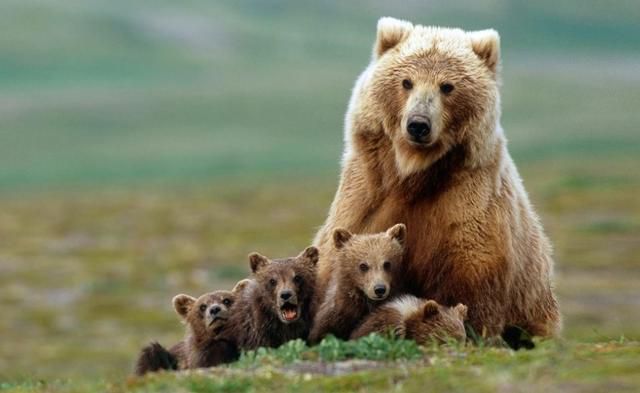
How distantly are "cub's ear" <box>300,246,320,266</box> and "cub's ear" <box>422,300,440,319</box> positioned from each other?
1634 mm

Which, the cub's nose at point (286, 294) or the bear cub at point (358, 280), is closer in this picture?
the bear cub at point (358, 280)

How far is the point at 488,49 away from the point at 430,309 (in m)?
2.64

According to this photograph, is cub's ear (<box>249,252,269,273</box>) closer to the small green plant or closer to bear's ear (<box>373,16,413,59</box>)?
the small green plant

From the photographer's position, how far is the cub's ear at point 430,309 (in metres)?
10.7

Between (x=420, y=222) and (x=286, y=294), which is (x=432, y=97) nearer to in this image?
(x=420, y=222)

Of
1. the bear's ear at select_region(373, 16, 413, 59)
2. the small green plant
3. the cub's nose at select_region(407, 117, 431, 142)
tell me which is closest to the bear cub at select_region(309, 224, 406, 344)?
the cub's nose at select_region(407, 117, 431, 142)

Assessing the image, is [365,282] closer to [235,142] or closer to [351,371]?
[351,371]

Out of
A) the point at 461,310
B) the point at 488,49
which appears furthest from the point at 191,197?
the point at 461,310

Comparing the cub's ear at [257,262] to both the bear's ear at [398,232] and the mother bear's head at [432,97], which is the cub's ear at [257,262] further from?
the mother bear's head at [432,97]

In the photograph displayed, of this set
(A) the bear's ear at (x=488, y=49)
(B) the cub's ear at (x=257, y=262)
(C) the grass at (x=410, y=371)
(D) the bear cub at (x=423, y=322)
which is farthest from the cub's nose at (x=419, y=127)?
(C) the grass at (x=410, y=371)

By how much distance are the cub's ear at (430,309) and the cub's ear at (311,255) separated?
5.36ft

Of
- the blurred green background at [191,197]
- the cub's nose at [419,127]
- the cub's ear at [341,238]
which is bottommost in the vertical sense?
the cub's ear at [341,238]

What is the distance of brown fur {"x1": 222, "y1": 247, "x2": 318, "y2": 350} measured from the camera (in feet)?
38.0

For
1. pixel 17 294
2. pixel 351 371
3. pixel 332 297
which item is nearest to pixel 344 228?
pixel 332 297
